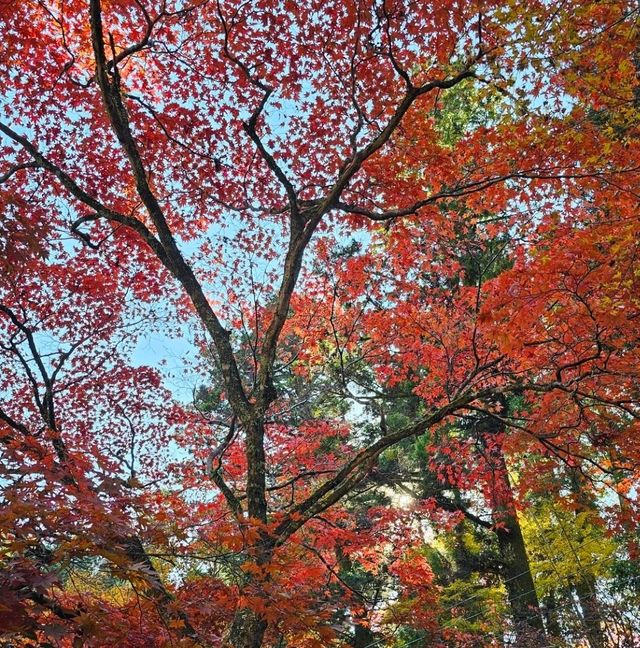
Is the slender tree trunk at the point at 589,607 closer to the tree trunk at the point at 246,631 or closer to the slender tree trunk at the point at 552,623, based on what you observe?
the slender tree trunk at the point at 552,623

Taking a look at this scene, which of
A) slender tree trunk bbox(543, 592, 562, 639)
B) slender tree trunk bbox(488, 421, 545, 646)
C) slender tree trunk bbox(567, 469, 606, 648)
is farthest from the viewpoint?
slender tree trunk bbox(543, 592, 562, 639)

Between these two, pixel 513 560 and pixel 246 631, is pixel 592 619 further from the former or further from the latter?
pixel 246 631

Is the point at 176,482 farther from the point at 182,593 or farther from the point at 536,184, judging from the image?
the point at 536,184

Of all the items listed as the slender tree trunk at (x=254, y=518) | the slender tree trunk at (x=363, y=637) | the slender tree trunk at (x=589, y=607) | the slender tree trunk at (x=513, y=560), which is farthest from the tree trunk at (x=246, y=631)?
the slender tree trunk at (x=363, y=637)

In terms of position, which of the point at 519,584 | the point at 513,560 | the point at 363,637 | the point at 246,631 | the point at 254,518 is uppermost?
the point at 513,560

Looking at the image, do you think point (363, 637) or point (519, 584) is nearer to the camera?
point (519, 584)

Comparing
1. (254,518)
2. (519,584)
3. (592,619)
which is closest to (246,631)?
(254,518)

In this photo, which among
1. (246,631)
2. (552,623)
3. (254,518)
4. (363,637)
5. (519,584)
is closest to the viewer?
(254,518)

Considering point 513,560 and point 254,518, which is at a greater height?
point 513,560

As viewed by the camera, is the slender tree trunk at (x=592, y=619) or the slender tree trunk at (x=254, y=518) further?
the slender tree trunk at (x=592, y=619)

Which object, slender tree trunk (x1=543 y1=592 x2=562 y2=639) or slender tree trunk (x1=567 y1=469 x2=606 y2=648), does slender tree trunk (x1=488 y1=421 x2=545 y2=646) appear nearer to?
slender tree trunk (x1=543 y1=592 x2=562 y2=639)

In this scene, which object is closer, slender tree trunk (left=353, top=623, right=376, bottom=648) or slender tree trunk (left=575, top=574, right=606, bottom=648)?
slender tree trunk (left=575, top=574, right=606, bottom=648)

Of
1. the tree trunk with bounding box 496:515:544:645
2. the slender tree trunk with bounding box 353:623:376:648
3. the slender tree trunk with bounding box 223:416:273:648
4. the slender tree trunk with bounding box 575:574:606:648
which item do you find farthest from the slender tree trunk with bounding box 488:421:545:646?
the slender tree trunk with bounding box 223:416:273:648

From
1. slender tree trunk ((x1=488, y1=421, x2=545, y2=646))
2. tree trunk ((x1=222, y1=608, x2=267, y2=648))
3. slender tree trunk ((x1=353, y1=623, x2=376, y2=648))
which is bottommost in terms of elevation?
slender tree trunk ((x1=353, y1=623, x2=376, y2=648))
